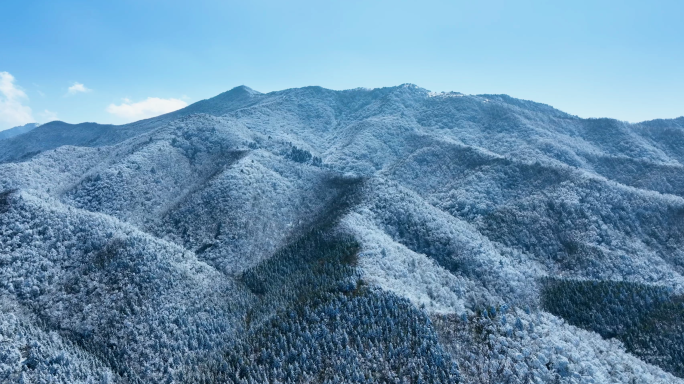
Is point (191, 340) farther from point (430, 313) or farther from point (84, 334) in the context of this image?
point (430, 313)

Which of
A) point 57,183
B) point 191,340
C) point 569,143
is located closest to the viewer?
point 191,340

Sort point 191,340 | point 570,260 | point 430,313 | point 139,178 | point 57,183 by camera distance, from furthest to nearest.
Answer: point 57,183 → point 139,178 → point 570,260 → point 191,340 → point 430,313

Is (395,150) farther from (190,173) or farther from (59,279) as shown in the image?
(59,279)

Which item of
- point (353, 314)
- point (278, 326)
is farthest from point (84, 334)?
point (353, 314)

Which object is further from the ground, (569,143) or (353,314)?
(569,143)

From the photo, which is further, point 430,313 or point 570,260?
point 570,260

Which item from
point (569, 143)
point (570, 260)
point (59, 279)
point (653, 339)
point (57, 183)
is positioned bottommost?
point (653, 339)
